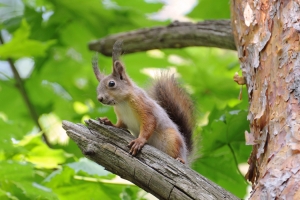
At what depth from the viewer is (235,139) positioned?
2.50 m

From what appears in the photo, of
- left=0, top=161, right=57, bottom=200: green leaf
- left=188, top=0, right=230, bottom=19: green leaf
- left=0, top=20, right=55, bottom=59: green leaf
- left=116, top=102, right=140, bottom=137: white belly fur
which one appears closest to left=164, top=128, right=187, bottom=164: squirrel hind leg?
left=116, top=102, right=140, bottom=137: white belly fur

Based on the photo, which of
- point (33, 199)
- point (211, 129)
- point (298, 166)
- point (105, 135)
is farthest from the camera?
point (211, 129)

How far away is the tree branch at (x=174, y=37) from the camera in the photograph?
2.83 metres

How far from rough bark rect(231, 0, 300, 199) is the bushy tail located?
0.45 meters

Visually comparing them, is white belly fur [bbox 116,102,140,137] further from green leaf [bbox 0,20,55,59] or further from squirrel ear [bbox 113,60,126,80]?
green leaf [bbox 0,20,55,59]

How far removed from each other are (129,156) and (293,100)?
576 millimetres

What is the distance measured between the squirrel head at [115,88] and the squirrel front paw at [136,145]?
35 centimetres

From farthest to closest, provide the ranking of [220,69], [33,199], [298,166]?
[220,69], [33,199], [298,166]

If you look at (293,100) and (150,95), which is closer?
(293,100)

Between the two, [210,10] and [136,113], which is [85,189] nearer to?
[136,113]

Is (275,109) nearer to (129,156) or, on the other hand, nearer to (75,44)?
(129,156)

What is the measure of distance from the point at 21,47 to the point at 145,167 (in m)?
1.19

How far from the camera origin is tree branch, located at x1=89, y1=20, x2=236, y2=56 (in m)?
2.83

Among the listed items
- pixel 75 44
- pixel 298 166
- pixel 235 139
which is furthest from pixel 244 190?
pixel 75 44
